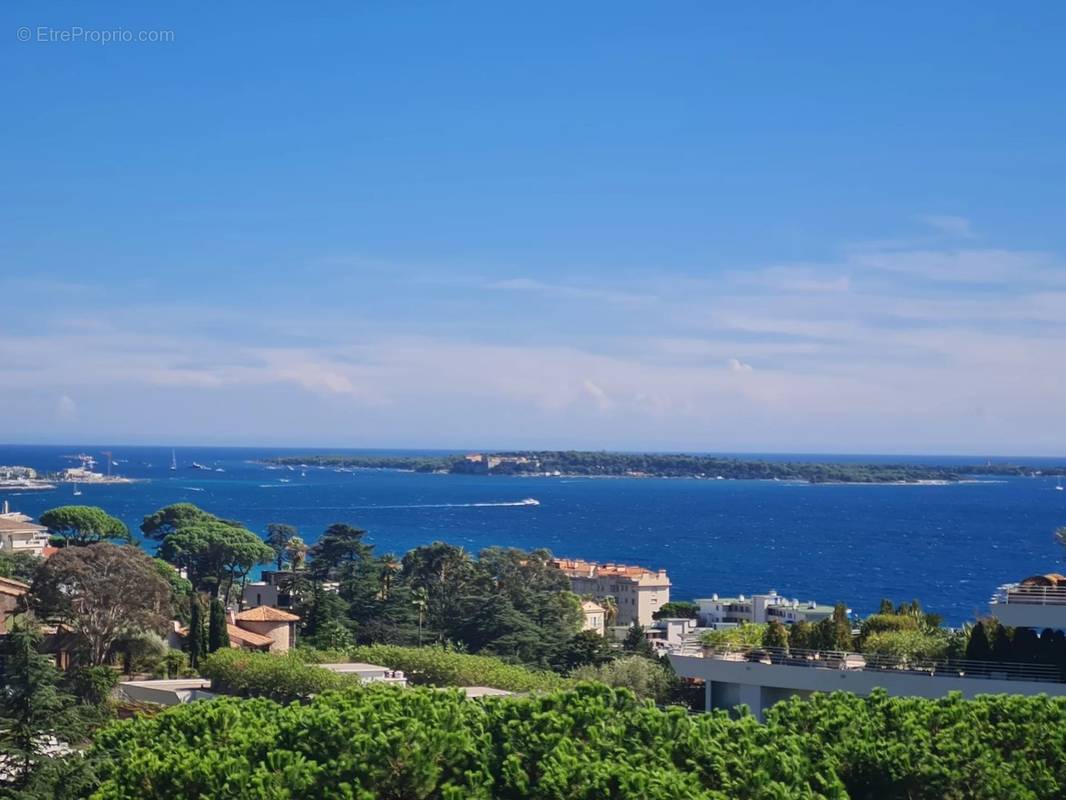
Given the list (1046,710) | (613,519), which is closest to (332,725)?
(1046,710)

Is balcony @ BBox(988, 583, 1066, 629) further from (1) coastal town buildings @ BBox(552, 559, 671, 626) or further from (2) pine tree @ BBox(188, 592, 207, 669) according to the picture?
(1) coastal town buildings @ BBox(552, 559, 671, 626)

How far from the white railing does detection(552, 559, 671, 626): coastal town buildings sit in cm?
6027

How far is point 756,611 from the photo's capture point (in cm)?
7825

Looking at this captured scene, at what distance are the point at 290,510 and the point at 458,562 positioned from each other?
11972 centimetres

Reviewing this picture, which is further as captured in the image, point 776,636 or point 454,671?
point 454,671

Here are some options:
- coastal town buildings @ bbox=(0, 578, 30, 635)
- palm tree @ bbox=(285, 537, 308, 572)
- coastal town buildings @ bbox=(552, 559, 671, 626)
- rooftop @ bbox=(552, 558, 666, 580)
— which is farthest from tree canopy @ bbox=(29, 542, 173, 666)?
rooftop @ bbox=(552, 558, 666, 580)

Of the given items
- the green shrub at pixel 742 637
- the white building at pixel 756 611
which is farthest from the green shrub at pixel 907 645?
the white building at pixel 756 611

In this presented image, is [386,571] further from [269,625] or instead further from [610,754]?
[610,754]

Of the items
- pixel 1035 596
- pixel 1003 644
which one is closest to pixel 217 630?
pixel 1003 644

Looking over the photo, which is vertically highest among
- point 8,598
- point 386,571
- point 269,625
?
point 8,598

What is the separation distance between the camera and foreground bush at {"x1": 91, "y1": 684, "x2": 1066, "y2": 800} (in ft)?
54.0

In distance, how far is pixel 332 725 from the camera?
1780cm

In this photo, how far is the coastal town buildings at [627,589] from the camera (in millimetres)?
85188

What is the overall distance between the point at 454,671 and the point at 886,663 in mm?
13330
